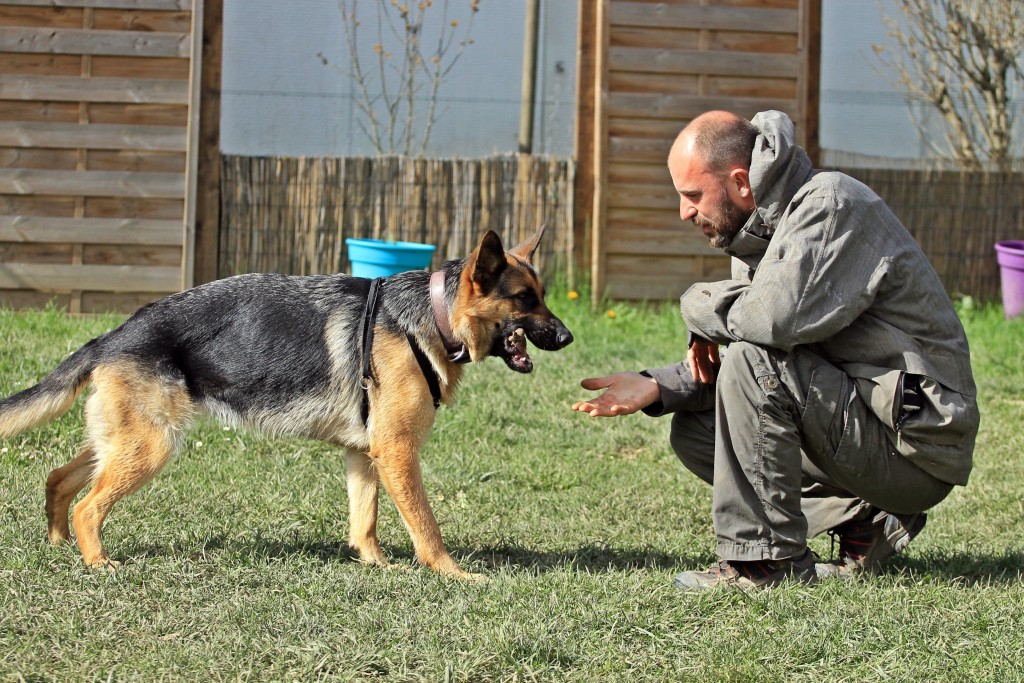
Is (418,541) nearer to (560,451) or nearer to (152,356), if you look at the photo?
(152,356)

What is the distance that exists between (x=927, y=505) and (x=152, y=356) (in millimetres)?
3093

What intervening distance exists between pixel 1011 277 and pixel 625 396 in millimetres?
7229

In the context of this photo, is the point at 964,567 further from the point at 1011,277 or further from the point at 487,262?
the point at 1011,277

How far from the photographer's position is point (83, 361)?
448 cm

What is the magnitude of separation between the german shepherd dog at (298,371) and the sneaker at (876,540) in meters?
1.47

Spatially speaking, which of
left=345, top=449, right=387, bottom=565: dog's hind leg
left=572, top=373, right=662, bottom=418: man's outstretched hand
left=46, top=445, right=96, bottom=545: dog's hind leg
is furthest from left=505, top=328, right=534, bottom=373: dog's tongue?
left=46, top=445, right=96, bottom=545: dog's hind leg

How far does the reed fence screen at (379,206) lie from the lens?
958 centimetres

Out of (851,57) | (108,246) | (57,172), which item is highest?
(851,57)

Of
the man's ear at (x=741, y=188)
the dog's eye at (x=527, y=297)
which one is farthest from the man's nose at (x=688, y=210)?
the dog's eye at (x=527, y=297)

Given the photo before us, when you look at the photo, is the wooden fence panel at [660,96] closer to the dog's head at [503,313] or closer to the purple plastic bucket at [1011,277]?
the purple plastic bucket at [1011,277]

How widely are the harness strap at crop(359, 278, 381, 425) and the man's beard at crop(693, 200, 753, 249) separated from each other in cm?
137

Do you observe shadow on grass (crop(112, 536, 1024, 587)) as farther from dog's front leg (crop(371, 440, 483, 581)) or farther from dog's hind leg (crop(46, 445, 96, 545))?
dog's hind leg (crop(46, 445, 96, 545))

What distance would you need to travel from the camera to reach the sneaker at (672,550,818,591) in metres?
4.17

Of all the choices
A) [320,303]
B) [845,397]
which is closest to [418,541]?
[320,303]
